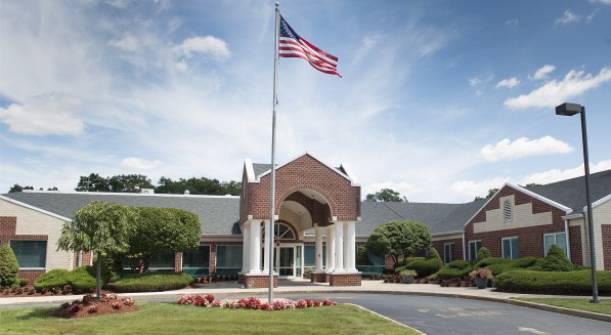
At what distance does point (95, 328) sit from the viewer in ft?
40.9

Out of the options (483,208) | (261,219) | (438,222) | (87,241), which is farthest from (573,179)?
(87,241)

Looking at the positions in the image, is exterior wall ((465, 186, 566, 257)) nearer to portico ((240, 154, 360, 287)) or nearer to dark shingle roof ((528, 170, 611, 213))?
dark shingle roof ((528, 170, 611, 213))

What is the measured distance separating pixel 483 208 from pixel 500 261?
5.72 m

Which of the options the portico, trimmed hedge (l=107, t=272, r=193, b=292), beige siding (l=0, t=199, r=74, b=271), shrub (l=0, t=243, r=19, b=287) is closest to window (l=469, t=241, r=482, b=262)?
the portico

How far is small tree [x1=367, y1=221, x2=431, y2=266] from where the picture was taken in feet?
116

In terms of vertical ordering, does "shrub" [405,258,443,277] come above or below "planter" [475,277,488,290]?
above

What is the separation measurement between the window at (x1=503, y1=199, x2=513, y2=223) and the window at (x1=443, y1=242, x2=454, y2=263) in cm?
682

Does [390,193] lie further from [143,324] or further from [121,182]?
[143,324]

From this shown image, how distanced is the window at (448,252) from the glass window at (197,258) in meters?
15.9

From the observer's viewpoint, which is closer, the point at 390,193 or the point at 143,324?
the point at 143,324

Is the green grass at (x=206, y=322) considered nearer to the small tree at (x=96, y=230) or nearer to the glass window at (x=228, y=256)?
the small tree at (x=96, y=230)

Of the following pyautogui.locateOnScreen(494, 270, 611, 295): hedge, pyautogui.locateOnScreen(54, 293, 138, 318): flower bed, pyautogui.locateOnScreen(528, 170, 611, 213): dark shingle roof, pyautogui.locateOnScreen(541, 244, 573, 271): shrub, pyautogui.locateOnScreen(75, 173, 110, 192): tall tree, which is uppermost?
pyautogui.locateOnScreen(75, 173, 110, 192): tall tree

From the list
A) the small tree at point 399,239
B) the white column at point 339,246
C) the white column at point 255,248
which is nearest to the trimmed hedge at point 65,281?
the white column at point 255,248

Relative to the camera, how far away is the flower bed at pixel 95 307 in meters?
14.6
